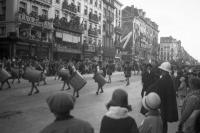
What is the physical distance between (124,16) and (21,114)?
68.4 m

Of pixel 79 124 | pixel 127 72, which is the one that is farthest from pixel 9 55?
pixel 79 124

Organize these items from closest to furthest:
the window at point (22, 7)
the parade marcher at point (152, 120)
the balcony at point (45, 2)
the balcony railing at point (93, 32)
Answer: the parade marcher at point (152, 120), the window at point (22, 7), the balcony at point (45, 2), the balcony railing at point (93, 32)

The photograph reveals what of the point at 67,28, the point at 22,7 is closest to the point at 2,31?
the point at 22,7

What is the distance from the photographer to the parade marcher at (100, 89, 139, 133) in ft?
10.3

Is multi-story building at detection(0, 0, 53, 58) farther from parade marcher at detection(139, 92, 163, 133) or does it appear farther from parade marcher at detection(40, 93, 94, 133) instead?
parade marcher at detection(40, 93, 94, 133)

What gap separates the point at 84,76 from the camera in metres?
29.0

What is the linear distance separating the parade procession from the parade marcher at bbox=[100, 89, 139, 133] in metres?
0.01

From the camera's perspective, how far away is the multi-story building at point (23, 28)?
93.6 feet

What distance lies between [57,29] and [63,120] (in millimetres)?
33917

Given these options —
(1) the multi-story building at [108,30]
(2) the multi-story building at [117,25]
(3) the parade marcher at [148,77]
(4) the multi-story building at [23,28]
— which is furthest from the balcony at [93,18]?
(3) the parade marcher at [148,77]

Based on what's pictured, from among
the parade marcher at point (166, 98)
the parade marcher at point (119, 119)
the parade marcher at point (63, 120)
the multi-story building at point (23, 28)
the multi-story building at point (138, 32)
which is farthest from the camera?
the multi-story building at point (138, 32)

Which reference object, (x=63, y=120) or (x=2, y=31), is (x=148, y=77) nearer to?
(x=63, y=120)

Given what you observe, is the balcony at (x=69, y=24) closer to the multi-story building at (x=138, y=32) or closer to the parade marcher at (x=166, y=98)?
the multi-story building at (x=138, y=32)

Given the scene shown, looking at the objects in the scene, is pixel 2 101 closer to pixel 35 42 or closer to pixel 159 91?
pixel 159 91
